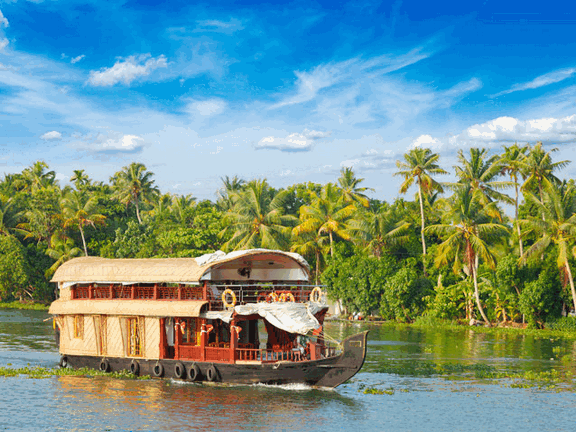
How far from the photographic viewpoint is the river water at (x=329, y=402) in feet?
55.1

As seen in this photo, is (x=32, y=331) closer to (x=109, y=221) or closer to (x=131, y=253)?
(x=131, y=253)

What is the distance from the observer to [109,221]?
6078 cm

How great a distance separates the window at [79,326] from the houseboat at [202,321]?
3cm

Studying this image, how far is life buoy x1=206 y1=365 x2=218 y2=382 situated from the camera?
20000mm

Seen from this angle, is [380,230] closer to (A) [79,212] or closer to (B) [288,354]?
(A) [79,212]

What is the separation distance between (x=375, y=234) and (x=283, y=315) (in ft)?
87.0

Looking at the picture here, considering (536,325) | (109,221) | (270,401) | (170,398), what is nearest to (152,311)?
(170,398)

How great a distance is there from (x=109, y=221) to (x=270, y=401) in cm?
4486

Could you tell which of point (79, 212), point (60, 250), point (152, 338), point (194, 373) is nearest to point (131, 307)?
point (152, 338)

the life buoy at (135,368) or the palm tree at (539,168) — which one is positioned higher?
the palm tree at (539,168)

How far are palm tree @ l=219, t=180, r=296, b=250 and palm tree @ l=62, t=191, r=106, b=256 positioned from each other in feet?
42.8

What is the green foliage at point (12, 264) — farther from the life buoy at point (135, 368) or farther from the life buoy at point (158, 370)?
the life buoy at point (158, 370)

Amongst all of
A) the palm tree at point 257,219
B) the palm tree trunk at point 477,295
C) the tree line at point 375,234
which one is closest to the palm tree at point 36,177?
the tree line at point 375,234

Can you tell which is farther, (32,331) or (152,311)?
(32,331)
